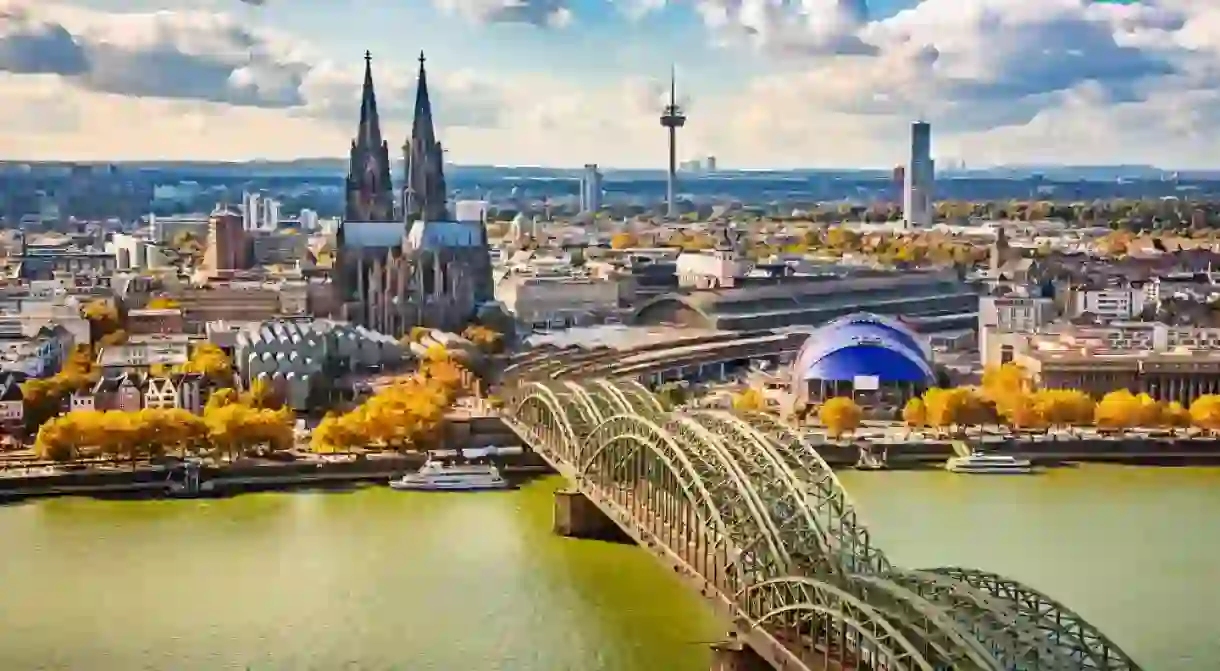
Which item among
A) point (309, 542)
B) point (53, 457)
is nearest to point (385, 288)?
point (53, 457)

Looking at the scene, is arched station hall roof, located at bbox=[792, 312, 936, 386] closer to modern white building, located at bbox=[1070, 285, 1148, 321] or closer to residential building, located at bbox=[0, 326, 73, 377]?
modern white building, located at bbox=[1070, 285, 1148, 321]

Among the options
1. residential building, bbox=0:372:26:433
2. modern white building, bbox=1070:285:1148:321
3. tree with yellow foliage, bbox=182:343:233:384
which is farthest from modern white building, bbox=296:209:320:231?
residential building, bbox=0:372:26:433

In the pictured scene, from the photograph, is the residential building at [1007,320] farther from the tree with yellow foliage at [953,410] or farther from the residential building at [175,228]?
the residential building at [175,228]

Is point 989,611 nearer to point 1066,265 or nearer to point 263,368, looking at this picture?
point 263,368

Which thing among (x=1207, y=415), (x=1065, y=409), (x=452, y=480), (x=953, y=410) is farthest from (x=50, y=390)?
(x=1207, y=415)

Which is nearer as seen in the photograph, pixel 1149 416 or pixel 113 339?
pixel 1149 416

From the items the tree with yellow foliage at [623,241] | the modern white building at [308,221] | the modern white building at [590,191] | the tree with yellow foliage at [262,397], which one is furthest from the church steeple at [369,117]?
the modern white building at [590,191]

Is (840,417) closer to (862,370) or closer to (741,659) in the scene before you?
(862,370)
